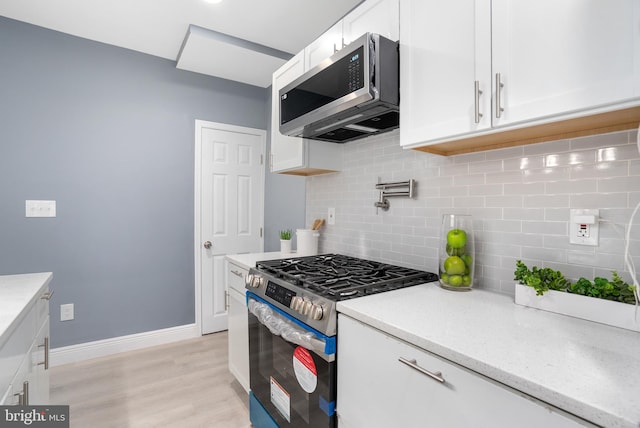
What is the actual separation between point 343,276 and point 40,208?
2579mm

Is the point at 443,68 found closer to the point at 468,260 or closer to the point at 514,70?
the point at 514,70

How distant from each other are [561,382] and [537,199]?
795 mm

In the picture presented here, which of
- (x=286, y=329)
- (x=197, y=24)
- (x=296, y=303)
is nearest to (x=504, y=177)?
(x=296, y=303)

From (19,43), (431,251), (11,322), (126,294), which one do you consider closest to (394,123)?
(431,251)

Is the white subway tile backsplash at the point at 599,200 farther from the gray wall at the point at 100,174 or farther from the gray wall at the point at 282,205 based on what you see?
the gray wall at the point at 100,174

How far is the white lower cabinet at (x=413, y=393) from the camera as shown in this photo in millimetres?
683

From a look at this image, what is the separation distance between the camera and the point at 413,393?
89cm

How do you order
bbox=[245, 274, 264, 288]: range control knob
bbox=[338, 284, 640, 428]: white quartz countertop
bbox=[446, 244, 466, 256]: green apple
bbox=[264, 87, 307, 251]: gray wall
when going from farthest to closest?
1. bbox=[264, 87, 307, 251]: gray wall
2. bbox=[245, 274, 264, 288]: range control knob
3. bbox=[446, 244, 466, 256]: green apple
4. bbox=[338, 284, 640, 428]: white quartz countertop

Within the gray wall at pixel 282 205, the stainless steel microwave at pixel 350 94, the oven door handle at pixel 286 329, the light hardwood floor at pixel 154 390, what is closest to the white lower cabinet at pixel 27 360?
the light hardwood floor at pixel 154 390

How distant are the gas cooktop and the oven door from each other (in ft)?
0.54

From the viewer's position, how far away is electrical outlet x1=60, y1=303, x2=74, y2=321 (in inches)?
102

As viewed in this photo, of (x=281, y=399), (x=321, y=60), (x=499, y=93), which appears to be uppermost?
(x=321, y=60)

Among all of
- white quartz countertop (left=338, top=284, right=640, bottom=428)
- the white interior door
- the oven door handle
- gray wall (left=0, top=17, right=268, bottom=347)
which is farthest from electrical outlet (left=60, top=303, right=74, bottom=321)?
white quartz countertop (left=338, top=284, right=640, bottom=428)

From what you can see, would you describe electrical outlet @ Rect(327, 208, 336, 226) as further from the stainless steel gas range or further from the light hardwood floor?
the light hardwood floor
